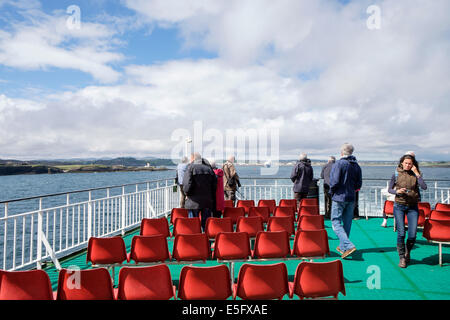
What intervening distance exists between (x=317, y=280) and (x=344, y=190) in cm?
230

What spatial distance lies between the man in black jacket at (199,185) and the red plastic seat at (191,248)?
5.32 feet

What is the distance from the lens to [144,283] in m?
2.44

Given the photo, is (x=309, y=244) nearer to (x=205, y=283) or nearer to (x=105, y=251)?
(x=205, y=283)

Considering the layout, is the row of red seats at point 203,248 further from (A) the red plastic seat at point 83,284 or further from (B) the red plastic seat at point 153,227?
(A) the red plastic seat at point 83,284

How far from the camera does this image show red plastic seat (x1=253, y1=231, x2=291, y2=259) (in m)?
3.62

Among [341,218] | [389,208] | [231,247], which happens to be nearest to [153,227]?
[231,247]

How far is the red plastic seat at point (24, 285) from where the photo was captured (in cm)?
225

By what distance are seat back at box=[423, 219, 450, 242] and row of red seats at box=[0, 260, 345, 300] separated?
2578 millimetres

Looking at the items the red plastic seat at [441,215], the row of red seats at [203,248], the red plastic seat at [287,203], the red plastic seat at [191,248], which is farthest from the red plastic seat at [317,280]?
the red plastic seat at [287,203]

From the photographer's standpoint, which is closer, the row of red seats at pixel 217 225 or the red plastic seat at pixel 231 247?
the red plastic seat at pixel 231 247

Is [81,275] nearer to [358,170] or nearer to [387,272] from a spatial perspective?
[387,272]

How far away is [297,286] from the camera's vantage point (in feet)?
8.46

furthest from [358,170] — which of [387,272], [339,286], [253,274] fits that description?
[253,274]
